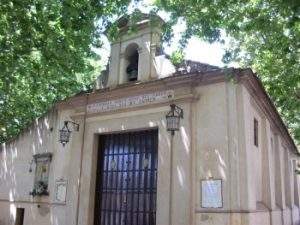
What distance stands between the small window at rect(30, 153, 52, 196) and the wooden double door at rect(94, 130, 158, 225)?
2377 mm

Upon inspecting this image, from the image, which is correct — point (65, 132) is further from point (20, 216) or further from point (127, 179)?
point (20, 216)

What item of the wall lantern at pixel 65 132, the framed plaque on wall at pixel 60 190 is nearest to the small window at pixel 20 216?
the framed plaque on wall at pixel 60 190

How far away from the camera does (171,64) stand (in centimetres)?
1262

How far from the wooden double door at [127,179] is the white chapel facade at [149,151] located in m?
0.03

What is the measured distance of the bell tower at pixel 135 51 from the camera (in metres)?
13.0

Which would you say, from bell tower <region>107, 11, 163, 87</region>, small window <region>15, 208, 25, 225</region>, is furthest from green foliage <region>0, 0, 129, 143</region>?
small window <region>15, 208, 25, 225</region>

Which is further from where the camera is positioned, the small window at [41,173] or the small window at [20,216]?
the small window at [20,216]

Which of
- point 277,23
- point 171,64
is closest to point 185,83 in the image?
point 171,64

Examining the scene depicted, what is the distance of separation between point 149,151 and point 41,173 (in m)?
4.89

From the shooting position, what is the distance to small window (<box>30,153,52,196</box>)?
1453cm

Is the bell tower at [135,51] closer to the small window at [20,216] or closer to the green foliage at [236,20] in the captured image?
the green foliage at [236,20]

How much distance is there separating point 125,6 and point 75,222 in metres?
7.06

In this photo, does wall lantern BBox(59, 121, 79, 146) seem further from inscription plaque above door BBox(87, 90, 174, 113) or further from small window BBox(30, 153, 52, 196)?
small window BBox(30, 153, 52, 196)

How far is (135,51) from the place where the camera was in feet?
46.5
